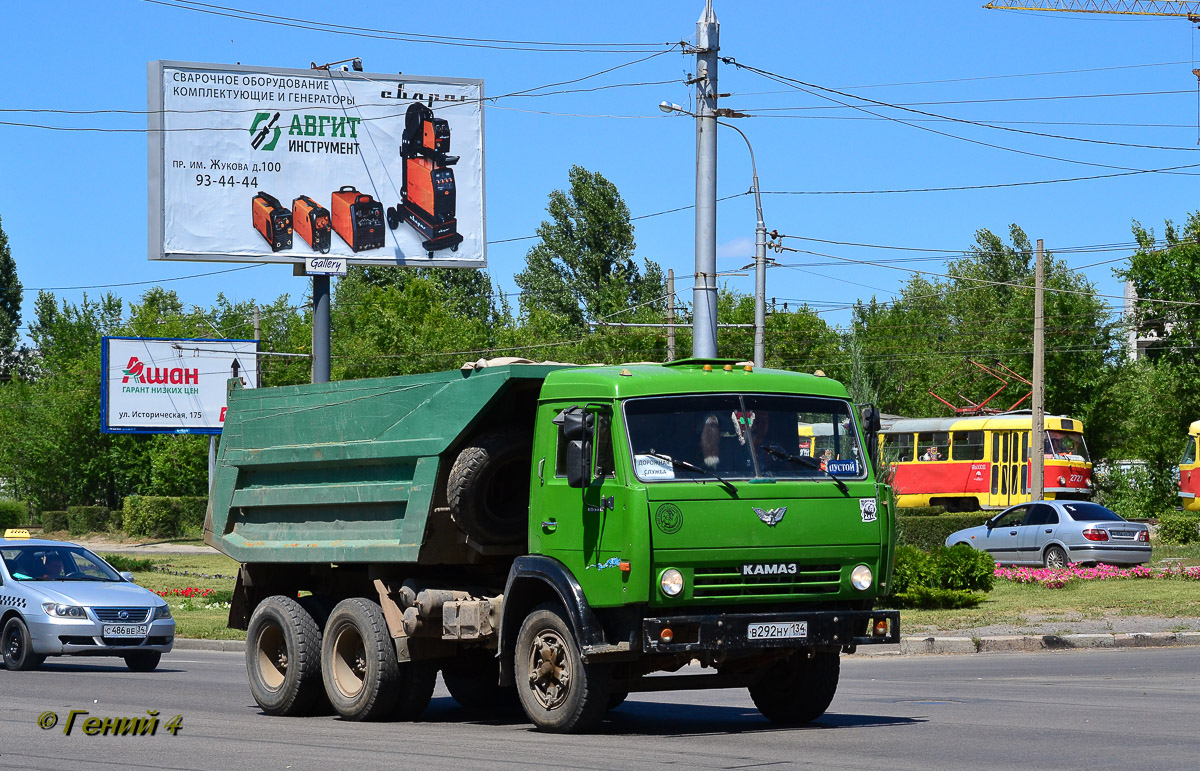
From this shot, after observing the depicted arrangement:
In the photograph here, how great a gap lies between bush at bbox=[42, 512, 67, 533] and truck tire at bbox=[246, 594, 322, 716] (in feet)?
196

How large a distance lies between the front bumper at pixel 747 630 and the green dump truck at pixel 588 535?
0.6 inches

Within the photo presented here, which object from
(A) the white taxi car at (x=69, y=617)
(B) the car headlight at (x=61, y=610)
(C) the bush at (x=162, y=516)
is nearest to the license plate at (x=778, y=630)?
(A) the white taxi car at (x=69, y=617)

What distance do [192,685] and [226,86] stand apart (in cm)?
1286

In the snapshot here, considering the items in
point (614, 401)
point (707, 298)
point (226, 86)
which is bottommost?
point (614, 401)

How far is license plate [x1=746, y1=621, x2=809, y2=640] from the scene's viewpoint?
977cm

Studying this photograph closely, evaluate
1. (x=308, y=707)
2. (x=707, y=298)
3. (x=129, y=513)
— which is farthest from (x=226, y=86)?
(x=129, y=513)

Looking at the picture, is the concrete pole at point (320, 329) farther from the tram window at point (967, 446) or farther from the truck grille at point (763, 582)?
the tram window at point (967, 446)

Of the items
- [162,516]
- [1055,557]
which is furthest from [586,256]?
[1055,557]

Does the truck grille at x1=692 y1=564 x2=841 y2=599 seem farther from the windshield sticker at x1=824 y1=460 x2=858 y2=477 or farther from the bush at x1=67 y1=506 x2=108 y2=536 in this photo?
the bush at x1=67 y1=506 x2=108 y2=536

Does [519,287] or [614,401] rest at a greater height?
[519,287]

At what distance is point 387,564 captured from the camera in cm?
1182

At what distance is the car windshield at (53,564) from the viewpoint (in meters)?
18.6

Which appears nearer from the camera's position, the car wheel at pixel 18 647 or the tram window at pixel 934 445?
the car wheel at pixel 18 647

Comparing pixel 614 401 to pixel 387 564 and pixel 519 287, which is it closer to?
pixel 387 564
